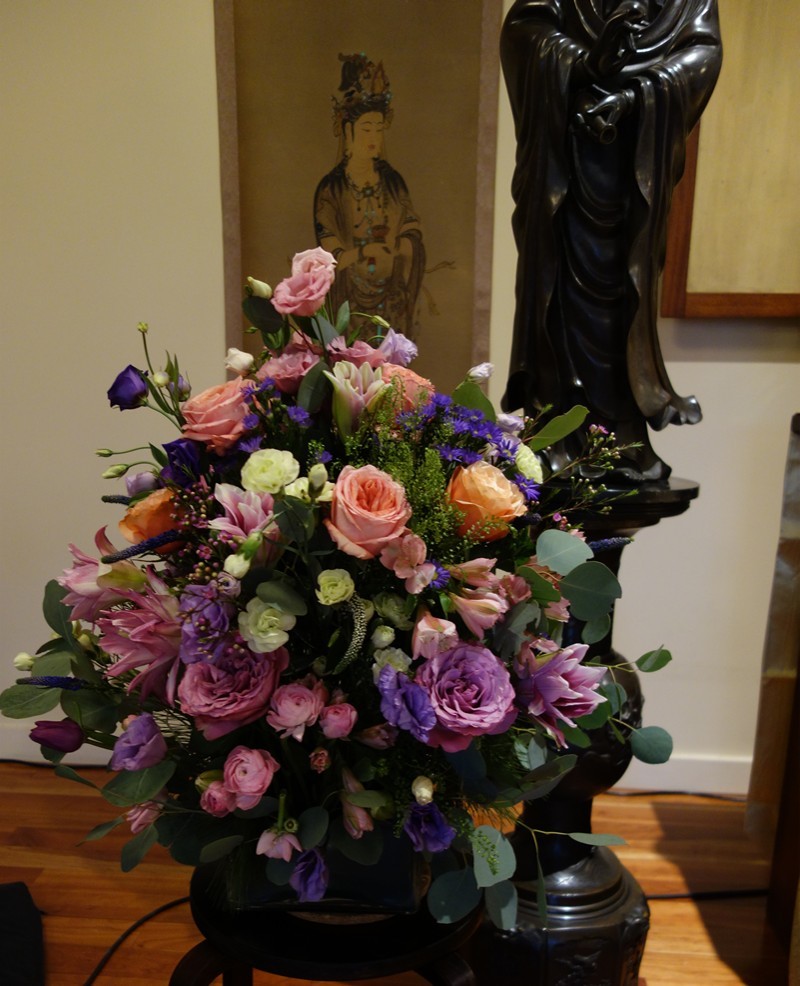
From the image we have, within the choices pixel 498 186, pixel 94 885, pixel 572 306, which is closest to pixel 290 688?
pixel 572 306

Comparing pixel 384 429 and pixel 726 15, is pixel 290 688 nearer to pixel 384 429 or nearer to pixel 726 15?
pixel 384 429

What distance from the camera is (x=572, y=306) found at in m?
1.35

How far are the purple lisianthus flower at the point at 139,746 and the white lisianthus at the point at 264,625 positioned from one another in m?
0.13

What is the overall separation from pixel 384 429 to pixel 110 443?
1655mm

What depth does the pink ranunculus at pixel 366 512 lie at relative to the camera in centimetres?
64

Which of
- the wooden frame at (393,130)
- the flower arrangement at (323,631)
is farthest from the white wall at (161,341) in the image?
the flower arrangement at (323,631)

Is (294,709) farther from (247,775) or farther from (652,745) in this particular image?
(652,745)

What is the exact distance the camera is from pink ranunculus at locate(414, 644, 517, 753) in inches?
25.4

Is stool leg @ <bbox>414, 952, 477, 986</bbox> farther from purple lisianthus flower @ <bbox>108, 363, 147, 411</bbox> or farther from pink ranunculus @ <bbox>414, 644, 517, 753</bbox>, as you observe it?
purple lisianthus flower @ <bbox>108, 363, 147, 411</bbox>

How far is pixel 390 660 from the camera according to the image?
2.23 feet

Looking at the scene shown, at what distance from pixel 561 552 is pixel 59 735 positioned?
0.50 meters

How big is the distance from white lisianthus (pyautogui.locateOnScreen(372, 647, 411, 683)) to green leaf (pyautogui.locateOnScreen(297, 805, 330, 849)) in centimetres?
13

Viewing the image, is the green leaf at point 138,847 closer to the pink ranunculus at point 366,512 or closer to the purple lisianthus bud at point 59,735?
the purple lisianthus bud at point 59,735

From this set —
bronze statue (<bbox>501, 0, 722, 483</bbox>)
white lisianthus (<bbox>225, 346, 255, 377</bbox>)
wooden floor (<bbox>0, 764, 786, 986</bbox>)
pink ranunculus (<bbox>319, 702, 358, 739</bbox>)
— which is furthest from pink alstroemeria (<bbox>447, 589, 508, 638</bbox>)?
wooden floor (<bbox>0, 764, 786, 986</bbox>)
